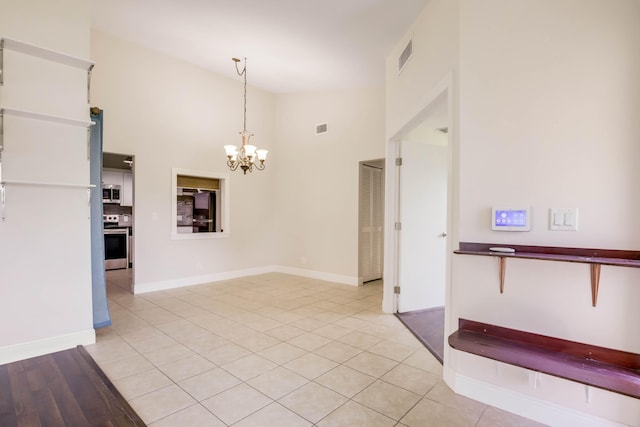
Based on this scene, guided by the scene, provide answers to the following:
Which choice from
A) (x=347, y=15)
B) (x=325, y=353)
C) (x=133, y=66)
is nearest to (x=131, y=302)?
(x=325, y=353)

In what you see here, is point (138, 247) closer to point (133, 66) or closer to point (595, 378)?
point (133, 66)

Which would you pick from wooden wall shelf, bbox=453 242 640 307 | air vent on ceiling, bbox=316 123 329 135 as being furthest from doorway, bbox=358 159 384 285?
wooden wall shelf, bbox=453 242 640 307

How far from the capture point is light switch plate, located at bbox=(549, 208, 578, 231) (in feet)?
5.95

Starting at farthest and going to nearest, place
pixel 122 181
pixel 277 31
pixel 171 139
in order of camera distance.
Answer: pixel 122 181
pixel 171 139
pixel 277 31

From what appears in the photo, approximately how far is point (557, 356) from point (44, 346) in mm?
3900

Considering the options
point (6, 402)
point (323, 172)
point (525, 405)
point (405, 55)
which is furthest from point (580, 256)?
point (323, 172)

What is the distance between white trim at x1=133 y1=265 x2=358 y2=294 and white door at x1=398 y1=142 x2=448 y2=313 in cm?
163

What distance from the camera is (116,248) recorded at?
6.70 m

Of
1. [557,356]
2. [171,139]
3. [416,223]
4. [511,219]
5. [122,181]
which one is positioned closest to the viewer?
[557,356]

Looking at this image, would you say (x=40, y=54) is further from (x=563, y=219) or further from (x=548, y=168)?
(x=563, y=219)

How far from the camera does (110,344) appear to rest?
2.98 meters

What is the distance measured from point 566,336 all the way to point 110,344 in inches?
145

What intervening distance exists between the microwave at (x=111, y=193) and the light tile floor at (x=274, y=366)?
3620 millimetres

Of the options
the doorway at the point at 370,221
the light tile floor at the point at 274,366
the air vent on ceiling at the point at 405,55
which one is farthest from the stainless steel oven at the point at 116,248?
the air vent on ceiling at the point at 405,55
